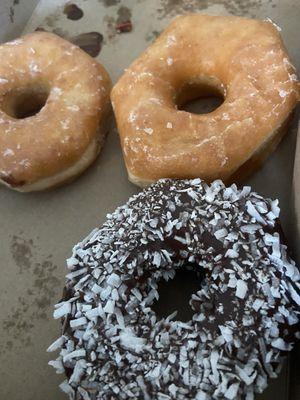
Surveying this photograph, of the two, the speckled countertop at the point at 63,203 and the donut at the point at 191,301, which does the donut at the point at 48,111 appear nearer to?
the speckled countertop at the point at 63,203

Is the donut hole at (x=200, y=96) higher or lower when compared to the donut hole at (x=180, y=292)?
higher

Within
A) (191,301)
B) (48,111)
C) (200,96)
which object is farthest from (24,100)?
(191,301)

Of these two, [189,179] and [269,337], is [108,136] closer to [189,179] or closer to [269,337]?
[189,179]

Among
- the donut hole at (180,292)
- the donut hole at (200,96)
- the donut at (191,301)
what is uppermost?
the donut hole at (200,96)

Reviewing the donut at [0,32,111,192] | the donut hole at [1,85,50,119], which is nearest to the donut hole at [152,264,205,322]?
the donut at [0,32,111,192]

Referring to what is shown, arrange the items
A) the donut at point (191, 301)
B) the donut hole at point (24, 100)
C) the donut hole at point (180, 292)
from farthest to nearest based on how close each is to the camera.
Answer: the donut hole at point (24, 100) < the donut hole at point (180, 292) < the donut at point (191, 301)

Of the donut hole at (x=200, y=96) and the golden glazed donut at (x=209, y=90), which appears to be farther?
the donut hole at (x=200, y=96)

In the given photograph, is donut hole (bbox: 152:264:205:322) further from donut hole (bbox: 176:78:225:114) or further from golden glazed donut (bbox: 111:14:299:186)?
donut hole (bbox: 176:78:225:114)

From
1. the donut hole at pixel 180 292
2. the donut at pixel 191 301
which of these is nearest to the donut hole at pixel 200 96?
the donut at pixel 191 301
